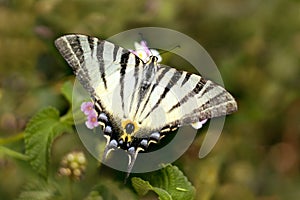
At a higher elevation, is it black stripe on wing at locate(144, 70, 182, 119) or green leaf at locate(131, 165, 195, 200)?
black stripe on wing at locate(144, 70, 182, 119)

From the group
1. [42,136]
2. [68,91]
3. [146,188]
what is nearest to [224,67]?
[68,91]

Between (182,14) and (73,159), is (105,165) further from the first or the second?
(182,14)

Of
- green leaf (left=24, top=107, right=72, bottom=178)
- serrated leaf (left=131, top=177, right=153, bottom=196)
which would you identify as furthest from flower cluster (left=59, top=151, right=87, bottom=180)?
serrated leaf (left=131, top=177, right=153, bottom=196)

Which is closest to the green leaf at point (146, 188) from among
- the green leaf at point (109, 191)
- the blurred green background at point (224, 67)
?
the green leaf at point (109, 191)

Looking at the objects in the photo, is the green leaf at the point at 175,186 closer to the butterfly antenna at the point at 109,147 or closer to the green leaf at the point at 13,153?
the butterfly antenna at the point at 109,147

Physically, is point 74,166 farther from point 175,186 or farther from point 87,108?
point 175,186

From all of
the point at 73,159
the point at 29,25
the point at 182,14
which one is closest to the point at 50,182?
the point at 73,159

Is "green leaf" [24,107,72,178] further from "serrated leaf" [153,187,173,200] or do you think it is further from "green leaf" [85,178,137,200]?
"serrated leaf" [153,187,173,200]
